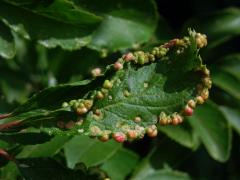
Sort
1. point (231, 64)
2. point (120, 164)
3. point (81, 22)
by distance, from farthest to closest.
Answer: point (231, 64), point (120, 164), point (81, 22)

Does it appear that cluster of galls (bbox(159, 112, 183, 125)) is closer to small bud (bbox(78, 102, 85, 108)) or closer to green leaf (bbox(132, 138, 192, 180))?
small bud (bbox(78, 102, 85, 108))

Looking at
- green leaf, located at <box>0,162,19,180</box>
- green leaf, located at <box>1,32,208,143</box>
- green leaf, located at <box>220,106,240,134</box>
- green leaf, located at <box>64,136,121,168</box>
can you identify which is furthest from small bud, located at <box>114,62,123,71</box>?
green leaf, located at <box>220,106,240,134</box>

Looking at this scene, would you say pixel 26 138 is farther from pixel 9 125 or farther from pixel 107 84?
pixel 107 84

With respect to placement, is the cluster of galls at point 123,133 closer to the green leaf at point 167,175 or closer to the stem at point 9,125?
the stem at point 9,125

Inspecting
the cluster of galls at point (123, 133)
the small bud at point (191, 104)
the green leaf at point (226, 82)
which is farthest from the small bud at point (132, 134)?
the green leaf at point (226, 82)

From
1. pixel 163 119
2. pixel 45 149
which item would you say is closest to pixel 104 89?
pixel 163 119

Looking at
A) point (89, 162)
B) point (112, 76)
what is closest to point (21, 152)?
point (89, 162)
